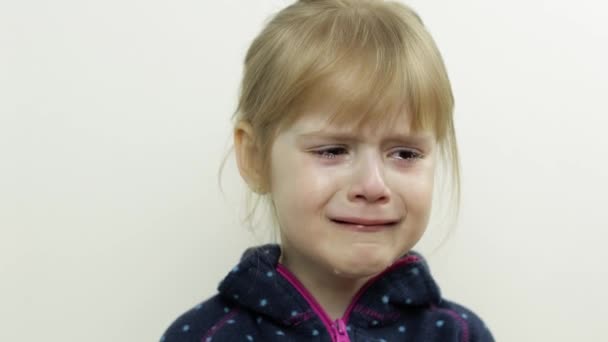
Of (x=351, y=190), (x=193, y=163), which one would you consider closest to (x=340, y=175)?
(x=351, y=190)

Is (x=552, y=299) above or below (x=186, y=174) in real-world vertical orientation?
below

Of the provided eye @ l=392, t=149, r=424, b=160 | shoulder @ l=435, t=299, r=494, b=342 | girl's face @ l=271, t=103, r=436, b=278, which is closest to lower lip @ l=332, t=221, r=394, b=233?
girl's face @ l=271, t=103, r=436, b=278

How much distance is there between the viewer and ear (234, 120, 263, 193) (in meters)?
1.43

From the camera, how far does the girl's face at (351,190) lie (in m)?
1.31

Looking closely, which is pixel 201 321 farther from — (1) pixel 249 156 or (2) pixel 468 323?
(2) pixel 468 323

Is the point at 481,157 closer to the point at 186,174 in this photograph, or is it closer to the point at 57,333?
the point at 186,174

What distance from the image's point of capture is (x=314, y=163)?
1.33m

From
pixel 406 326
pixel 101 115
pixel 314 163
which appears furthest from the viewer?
pixel 101 115

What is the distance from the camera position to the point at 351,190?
1.31 metres

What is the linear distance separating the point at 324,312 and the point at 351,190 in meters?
0.23

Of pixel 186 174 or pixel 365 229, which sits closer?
pixel 365 229

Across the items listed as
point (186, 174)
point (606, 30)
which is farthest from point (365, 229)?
point (606, 30)

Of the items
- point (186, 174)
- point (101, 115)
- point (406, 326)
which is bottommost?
point (406, 326)

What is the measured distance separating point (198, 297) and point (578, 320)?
75 cm
